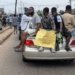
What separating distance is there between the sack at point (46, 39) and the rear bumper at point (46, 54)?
9.0 inches

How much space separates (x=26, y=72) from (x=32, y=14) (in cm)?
352

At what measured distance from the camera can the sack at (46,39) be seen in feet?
35.6

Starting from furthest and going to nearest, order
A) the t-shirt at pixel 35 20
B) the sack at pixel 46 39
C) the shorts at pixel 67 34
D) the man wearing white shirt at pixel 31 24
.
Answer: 1. the t-shirt at pixel 35 20
2. the man wearing white shirt at pixel 31 24
3. the shorts at pixel 67 34
4. the sack at pixel 46 39

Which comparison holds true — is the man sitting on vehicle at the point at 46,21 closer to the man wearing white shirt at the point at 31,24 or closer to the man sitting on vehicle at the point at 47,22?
the man sitting on vehicle at the point at 47,22

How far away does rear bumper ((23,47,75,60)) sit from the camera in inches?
420

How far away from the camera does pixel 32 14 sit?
1304 centimetres

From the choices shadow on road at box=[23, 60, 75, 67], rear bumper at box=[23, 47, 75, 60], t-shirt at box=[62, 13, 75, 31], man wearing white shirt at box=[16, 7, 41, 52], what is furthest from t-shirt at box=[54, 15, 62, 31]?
shadow on road at box=[23, 60, 75, 67]

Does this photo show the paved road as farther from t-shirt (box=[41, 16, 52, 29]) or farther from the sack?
t-shirt (box=[41, 16, 52, 29])

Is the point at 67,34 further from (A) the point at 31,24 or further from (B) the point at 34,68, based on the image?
(A) the point at 31,24

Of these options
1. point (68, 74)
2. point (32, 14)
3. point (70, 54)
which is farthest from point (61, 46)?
point (32, 14)

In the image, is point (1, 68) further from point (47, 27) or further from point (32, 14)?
point (32, 14)

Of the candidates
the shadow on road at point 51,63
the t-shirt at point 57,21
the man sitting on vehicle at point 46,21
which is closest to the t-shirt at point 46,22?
the man sitting on vehicle at point 46,21

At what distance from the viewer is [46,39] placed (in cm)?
1101

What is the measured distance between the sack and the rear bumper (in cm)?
23
